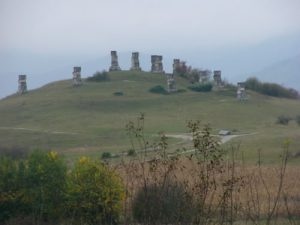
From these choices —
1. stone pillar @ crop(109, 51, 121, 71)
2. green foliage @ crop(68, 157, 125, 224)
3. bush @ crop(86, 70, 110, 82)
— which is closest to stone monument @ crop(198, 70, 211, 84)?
stone pillar @ crop(109, 51, 121, 71)

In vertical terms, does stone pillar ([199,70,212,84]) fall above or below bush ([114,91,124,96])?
above

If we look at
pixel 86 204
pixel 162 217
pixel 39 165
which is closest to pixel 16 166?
pixel 39 165

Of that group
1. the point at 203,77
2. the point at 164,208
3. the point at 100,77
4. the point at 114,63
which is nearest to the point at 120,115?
the point at 100,77

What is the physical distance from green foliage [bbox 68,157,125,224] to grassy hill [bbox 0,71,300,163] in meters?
24.0

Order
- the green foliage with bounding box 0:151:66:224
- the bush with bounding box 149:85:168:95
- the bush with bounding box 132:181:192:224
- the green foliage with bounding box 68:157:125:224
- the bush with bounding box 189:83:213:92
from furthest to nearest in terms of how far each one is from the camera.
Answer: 1. the bush with bounding box 189:83:213:92
2. the bush with bounding box 149:85:168:95
3. the green foliage with bounding box 0:151:66:224
4. the green foliage with bounding box 68:157:125:224
5. the bush with bounding box 132:181:192:224

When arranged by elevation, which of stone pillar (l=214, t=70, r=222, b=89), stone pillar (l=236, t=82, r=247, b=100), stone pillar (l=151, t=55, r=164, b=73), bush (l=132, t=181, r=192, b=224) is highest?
stone pillar (l=151, t=55, r=164, b=73)

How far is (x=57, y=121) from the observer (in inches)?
2479

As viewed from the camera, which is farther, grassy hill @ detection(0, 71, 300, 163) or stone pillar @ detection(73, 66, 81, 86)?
stone pillar @ detection(73, 66, 81, 86)

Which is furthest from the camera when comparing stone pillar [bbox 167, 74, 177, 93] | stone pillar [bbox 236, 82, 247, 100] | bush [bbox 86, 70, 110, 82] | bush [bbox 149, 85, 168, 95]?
bush [bbox 86, 70, 110, 82]

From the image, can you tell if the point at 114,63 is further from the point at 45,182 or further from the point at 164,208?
the point at 164,208

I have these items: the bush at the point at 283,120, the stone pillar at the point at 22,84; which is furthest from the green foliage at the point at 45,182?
the stone pillar at the point at 22,84

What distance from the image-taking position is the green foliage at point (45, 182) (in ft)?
55.0

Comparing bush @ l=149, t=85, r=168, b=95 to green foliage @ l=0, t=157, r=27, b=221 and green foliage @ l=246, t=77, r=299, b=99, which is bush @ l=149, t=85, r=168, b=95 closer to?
green foliage @ l=246, t=77, r=299, b=99

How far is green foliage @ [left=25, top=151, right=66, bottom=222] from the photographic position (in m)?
16.8
